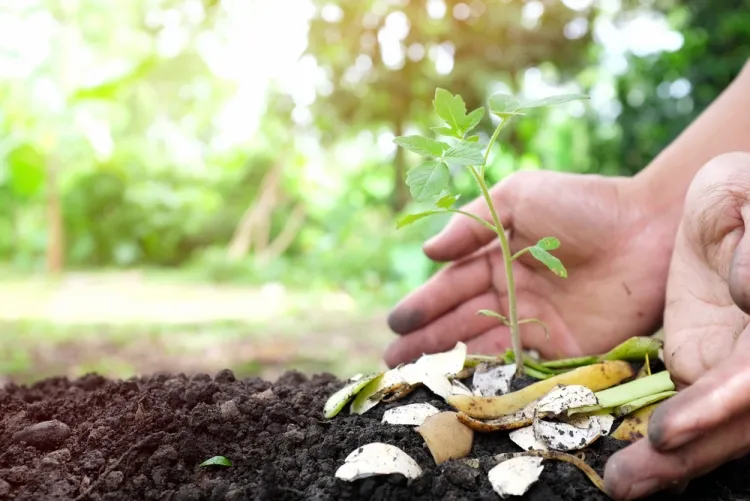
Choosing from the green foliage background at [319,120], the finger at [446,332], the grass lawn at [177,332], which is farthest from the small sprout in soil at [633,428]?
the green foliage background at [319,120]

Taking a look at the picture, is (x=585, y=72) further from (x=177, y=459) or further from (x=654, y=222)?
(x=177, y=459)

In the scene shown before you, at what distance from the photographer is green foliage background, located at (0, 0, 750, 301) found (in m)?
3.41

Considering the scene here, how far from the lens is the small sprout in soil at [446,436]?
2.28 feet

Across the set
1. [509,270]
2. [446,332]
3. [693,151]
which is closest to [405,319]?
[446,332]

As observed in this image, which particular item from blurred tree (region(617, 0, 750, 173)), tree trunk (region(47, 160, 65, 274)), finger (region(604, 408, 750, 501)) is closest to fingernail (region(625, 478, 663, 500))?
finger (region(604, 408, 750, 501))

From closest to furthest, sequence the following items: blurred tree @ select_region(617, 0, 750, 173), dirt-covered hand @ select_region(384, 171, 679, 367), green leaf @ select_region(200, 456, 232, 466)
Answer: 1. green leaf @ select_region(200, 456, 232, 466)
2. dirt-covered hand @ select_region(384, 171, 679, 367)
3. blurred tree @ select_region(617, 0, 750, 173)

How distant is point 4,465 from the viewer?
69 centimetres

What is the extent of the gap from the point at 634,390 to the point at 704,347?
116 mm

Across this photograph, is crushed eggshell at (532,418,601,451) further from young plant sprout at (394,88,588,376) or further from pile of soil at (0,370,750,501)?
young plant sprout at (394,88,588,376)

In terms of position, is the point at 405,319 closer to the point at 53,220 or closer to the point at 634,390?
the point at 634,390

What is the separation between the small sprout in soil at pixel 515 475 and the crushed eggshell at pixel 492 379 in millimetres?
209

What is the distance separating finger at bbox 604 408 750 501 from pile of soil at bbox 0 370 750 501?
4 cm

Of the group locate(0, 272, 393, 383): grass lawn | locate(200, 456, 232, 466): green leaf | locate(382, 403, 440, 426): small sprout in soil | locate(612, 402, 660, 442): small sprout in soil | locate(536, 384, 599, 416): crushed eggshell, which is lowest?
locate(0, 272, 393, 383): grass lawn

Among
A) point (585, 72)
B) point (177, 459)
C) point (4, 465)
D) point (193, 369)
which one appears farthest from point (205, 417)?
point (585, 72)
